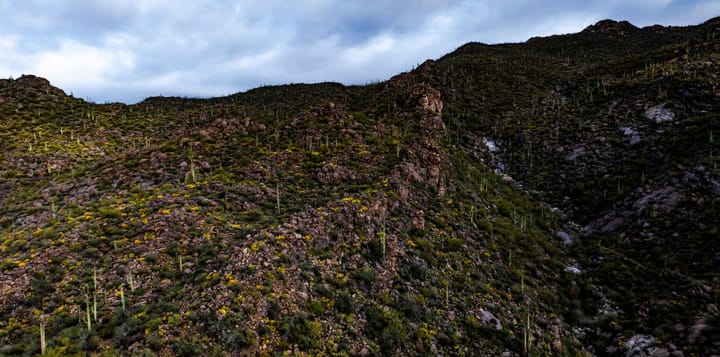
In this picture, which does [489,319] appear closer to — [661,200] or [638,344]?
[638,344]

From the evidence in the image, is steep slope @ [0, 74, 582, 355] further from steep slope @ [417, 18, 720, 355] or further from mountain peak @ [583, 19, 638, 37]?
mountain peak @ [583, 19, 638, 37]

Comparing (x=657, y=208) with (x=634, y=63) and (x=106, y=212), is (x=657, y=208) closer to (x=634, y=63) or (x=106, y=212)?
(x=106, y=212)

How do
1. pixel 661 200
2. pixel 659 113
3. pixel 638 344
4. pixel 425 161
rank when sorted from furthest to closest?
pixel 659 113 → pixel 425 161 → pixel 661 200 → pixel 638 344

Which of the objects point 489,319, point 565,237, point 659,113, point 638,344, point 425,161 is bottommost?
point 638,344

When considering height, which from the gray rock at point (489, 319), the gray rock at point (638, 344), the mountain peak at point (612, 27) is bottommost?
the gray rock at point (638, 344)

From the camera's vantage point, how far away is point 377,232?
13352mm

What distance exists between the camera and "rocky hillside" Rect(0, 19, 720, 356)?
891 centimetres

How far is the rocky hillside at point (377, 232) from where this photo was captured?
891cm

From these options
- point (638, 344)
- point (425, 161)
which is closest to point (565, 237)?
point (638, 344)

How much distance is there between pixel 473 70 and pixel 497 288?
38323 mm

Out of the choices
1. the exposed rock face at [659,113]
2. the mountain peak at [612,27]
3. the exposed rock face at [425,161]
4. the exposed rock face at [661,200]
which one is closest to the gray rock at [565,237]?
the exposed rock face at [661,200]

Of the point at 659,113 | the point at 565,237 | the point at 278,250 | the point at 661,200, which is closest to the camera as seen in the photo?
the point at 278,250

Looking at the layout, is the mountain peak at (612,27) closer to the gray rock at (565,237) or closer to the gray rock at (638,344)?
the gray rock at (565,237)

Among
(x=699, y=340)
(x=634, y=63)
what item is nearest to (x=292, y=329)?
(x=699, y=340)
